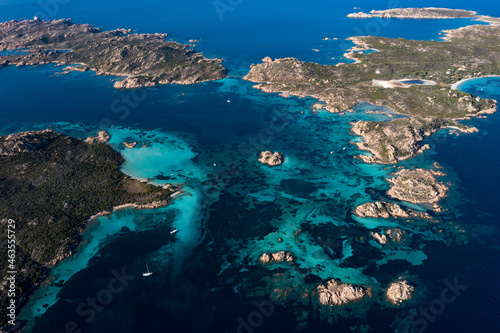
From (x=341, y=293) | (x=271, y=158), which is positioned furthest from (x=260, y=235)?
(x=271, y=158)

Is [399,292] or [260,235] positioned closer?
[399,292]

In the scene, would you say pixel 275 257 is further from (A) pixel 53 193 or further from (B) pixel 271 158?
(A) pixel 53 193

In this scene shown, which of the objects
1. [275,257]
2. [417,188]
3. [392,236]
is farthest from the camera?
[417,188]

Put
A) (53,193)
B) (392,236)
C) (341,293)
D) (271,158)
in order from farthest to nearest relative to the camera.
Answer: (271,158)
(53,193)
(392,236)
(341,293)

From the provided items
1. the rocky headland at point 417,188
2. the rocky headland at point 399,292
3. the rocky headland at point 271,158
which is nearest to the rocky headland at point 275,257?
the rocky headland at point 399,292

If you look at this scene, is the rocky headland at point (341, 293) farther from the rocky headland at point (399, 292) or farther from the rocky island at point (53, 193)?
the rocky island at point (53, 193)

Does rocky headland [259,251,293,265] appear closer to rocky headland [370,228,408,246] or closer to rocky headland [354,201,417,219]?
rocky headland [370,228,408,246]

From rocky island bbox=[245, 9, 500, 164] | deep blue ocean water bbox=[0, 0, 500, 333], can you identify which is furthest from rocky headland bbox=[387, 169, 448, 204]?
rocky island bbox=[245, 9, 500, 164]

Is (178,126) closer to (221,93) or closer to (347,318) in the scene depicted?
(221,93)
